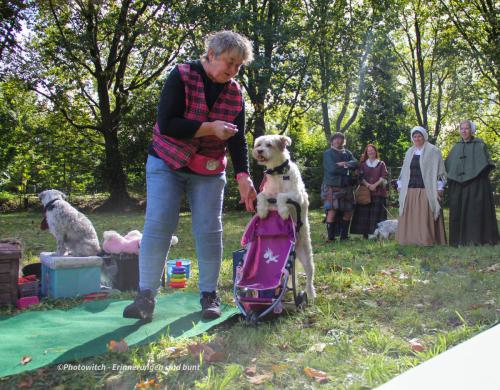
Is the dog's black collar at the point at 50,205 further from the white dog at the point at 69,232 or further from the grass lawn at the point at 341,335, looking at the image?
the grass lawn at the point at 341,335

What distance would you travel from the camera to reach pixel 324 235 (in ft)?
31.4

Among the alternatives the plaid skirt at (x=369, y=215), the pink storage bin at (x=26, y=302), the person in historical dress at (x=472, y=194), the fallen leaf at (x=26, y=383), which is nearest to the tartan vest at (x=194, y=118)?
the fallen leaf at (x=26, y=383)

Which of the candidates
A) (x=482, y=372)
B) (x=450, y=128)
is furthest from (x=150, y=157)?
Answer: (x=450, y=128)

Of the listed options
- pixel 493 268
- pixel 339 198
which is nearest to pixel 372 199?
pixel 339 198

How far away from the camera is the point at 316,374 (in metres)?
2.46

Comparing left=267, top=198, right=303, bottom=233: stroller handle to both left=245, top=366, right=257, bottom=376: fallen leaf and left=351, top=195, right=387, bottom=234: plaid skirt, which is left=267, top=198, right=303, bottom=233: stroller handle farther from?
left=351, top=195, right=387, bottom=234: plaid skirt

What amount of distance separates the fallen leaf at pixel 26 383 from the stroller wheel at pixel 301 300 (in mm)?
1998

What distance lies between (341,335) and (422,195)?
5.42 m

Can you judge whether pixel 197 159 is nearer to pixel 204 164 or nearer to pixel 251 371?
pixel 204 164

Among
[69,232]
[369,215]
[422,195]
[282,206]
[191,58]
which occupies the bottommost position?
[69,232]

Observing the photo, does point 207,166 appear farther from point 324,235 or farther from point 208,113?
point 324,235

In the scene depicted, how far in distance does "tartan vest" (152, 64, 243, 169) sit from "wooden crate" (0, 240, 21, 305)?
1.61 meters

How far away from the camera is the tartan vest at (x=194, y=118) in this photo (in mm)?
3223

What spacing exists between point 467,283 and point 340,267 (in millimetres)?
1463
